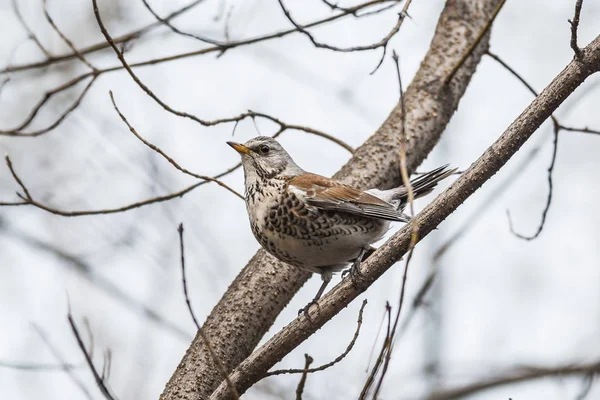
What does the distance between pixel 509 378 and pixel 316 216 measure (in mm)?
1769

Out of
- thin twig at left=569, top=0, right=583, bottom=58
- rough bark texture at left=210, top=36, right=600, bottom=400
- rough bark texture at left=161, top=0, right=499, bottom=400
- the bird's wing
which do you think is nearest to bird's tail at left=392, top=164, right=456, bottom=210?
the bird's wing

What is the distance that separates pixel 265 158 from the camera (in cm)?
579

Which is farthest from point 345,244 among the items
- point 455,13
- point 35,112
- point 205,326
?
point 455,13

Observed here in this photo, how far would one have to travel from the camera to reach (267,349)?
163 inches

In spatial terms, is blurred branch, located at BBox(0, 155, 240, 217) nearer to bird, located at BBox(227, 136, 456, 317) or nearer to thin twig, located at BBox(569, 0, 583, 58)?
bird, located at BBox(227, 136, 456, 317)

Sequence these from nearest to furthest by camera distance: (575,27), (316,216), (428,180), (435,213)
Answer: (575,27) < (435,213) < (316,216) < (428,180)

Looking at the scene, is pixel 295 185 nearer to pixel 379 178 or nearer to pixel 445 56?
pixel 379 178

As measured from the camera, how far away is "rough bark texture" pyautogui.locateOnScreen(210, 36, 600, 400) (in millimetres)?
3836

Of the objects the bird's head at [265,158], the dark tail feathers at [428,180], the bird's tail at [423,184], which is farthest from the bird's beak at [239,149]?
the dark tail feathers at [428,180]

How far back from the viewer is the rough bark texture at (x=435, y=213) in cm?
384

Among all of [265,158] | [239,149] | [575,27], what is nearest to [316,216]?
[265,158]

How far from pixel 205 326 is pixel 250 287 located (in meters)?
0.44

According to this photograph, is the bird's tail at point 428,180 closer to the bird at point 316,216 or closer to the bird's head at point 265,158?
the bird at point 316,216

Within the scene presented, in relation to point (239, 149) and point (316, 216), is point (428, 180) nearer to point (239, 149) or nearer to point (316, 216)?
point (316, 216)
